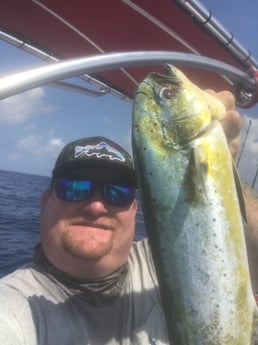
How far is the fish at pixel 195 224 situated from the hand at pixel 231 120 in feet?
0.75

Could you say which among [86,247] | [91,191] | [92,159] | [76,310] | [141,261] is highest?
[92,159]

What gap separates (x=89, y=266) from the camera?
3020 mm

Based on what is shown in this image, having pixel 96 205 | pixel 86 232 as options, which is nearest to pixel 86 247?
pixel 86 232

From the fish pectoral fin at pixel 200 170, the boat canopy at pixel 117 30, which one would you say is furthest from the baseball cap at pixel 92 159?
the fish pectoral fin at pixel 200 170

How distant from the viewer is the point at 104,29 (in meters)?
4.57

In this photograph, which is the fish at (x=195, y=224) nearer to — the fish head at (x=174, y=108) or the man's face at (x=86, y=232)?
the fish head at (x=174, y=108)

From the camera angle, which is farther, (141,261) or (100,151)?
(141,261)

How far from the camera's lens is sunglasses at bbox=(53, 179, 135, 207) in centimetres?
304

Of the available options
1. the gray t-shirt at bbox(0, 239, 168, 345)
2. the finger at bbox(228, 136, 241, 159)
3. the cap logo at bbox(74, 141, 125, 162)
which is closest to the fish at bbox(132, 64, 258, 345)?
the finger at bbox(228, 136, 241, 159)

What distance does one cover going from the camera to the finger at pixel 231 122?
220 cm

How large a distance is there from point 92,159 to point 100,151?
0.50 feet

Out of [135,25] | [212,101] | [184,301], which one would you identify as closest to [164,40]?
[135,25]

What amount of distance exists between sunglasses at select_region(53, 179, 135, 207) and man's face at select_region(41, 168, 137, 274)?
28 millimetres

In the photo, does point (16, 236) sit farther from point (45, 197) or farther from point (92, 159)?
point (92, 159)
